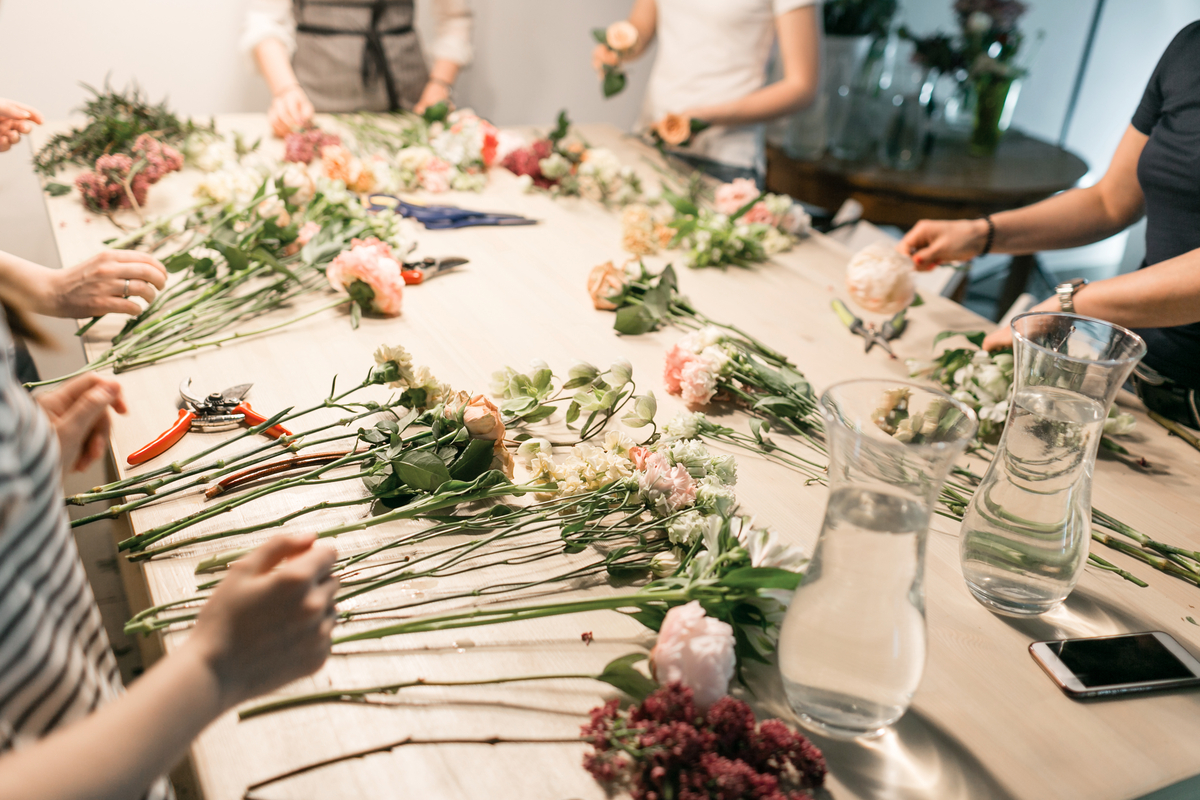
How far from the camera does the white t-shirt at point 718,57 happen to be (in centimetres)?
238

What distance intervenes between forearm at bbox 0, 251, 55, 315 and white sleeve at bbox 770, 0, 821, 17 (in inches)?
75.6

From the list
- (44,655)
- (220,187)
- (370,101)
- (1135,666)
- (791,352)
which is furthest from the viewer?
(370,101)

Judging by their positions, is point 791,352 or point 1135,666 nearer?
point 1135,666

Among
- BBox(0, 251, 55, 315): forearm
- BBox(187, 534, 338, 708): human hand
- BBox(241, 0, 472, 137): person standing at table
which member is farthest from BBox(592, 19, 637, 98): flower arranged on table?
BBox(187, 534, 338, 708): human hand

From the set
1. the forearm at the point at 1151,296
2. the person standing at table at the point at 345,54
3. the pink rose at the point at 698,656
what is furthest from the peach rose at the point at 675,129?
the pink rose at the point at 698,656

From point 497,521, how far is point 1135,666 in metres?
0.63

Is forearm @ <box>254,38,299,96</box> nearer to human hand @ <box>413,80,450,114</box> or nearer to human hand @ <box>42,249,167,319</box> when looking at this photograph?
human hand @ <box>413,80,450,114</box>

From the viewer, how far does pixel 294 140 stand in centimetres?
187

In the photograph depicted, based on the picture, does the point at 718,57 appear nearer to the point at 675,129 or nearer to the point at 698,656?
the point at 675,129

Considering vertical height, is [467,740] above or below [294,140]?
below

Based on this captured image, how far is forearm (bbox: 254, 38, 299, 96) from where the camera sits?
234 cm

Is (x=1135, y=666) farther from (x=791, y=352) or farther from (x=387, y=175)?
(x=387, y=175)

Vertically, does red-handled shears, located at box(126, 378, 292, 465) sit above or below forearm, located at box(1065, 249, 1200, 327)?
below

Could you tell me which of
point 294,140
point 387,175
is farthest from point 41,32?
point 387,175
